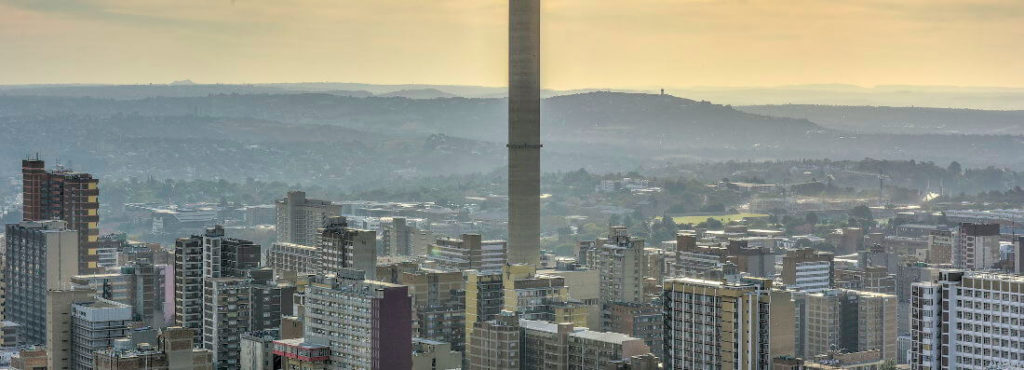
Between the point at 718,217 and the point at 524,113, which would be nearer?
the point at 524,113

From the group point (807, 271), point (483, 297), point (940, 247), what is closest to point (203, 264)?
point (483, 297)

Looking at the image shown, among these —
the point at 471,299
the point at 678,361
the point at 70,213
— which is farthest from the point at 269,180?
the point at 678,361

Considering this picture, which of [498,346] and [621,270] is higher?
[621,270]

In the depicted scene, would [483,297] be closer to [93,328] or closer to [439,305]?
[439,305]

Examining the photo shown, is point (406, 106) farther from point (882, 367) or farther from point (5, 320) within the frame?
point (882, 367)

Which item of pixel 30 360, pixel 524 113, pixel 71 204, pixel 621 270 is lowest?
pixel 30 360

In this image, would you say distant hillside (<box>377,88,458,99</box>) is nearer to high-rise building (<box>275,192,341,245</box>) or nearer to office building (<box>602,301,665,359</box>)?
high-rise building (<box>275,192,341,245</box>)

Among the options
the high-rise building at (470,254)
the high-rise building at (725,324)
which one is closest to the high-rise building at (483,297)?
the high-rise building at (470,254)
